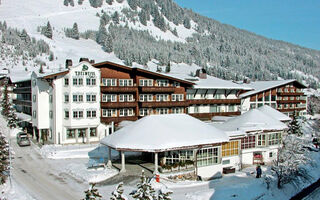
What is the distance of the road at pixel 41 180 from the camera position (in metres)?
26.1

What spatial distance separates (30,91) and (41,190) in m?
37.5

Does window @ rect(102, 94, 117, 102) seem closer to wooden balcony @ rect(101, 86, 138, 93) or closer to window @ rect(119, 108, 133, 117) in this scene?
Answer: wooden balcony @ rect(101, 86, 138, 93)

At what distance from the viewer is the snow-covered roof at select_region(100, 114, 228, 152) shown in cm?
2989

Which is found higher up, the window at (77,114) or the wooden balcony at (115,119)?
the window at (77,114)

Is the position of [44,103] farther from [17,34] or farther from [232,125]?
[17,34]

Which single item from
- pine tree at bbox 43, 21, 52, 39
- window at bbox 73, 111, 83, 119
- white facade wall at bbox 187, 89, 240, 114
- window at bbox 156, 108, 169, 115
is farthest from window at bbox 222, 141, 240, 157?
pine tree at bbox 43, 21, 52, 39

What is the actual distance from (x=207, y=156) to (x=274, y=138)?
40.7ft

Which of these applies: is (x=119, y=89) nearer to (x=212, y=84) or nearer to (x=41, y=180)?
(x=212, y=84)

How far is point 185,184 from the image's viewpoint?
2916 cm

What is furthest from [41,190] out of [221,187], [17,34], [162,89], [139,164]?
[17,34]

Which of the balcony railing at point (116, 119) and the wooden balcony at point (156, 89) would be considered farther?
the wooden balcony at point (156, 89)

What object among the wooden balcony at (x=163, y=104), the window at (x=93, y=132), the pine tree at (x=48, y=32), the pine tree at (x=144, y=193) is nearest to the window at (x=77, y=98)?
the window at (x=93, y=132)

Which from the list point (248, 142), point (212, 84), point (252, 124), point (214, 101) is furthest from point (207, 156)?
point (212, 84)

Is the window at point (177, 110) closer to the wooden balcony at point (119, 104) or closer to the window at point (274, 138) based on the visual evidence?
the wooden balcony at point (119, 104)
